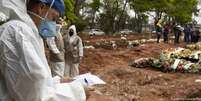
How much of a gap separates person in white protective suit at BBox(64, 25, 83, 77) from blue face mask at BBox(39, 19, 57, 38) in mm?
8278

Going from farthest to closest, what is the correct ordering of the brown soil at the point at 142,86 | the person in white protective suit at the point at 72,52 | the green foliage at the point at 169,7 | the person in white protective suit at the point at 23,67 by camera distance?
the green foliage at the point at 169,7 < the person in white protective suit at the point at 72,52 < the brown soil at the point at 142,86 < the person in white protective suit at the point at 23,67

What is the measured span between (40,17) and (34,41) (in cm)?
29

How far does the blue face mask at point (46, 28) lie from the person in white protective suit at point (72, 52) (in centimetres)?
828

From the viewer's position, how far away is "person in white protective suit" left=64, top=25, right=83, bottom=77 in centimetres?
1218

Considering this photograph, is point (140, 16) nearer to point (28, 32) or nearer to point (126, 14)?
point (126, 14)

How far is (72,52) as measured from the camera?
12.2 meters

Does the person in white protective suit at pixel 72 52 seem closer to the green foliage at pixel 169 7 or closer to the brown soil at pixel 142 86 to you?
the brown soil at pixel 142 86

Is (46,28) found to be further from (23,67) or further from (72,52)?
(72,52)

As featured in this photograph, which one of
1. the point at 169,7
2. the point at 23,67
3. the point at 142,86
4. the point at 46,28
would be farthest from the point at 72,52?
the point at 169,7

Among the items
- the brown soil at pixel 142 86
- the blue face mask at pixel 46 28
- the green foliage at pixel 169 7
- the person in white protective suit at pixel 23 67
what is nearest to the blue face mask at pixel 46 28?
the blue face mask at pixel 46 28

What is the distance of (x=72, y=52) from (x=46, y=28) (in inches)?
338

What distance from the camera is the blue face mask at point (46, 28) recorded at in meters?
3.30

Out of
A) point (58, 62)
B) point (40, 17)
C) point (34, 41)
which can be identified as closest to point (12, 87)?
point (34, 41)

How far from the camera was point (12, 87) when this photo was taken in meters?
2.82
